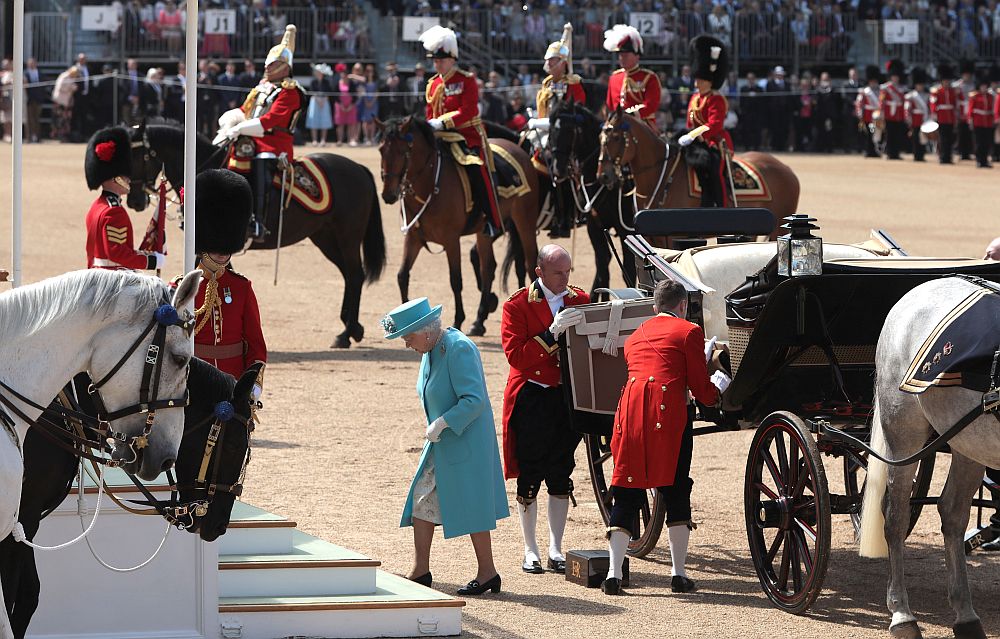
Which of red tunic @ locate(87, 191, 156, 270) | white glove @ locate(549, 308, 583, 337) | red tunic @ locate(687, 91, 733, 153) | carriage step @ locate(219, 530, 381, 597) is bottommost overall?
carriage step @ locate(219, 530, 381, 597)

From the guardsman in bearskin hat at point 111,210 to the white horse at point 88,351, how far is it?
18.0 feet

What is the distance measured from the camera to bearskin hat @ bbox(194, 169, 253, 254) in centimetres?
744

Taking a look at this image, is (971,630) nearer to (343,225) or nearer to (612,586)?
(612,586)

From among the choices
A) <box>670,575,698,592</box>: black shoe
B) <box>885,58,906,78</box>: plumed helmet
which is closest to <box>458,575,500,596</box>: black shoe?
<box>670,575,698,592</box>: black shoe

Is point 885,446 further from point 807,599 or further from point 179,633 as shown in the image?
point 179,633

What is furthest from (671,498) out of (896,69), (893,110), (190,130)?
(896,69)

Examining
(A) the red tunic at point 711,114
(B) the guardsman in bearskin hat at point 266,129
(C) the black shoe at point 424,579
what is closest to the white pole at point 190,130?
(C) the black shoe at point 424,579

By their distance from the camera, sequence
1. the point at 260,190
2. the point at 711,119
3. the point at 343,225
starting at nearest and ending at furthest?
the point at 260,190 < the point at 343,225 < the point at 711,119

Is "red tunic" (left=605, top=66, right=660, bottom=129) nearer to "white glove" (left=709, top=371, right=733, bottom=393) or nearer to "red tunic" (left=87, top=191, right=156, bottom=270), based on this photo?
"red tunic" (left=87, top=191, right=156, bottom=270)

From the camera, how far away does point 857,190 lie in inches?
1006

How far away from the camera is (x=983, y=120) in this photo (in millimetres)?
29438

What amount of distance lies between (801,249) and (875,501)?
104cm

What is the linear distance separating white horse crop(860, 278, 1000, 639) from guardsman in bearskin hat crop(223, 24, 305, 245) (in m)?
7.75

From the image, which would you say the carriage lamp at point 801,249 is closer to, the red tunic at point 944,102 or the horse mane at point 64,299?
the horse mane at point 64,299
